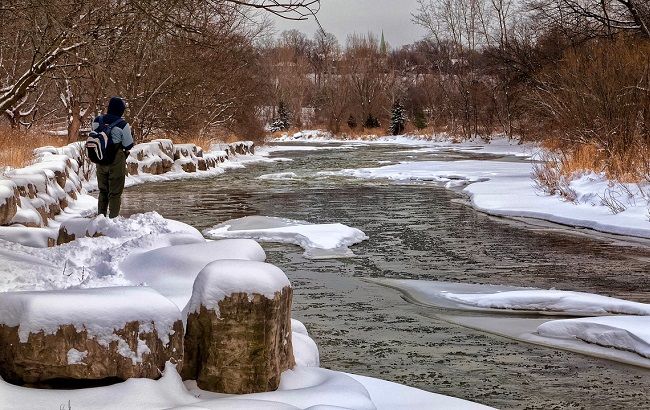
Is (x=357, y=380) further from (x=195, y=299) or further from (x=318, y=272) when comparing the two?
(x=318, y=272)

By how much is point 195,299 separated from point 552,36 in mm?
22989

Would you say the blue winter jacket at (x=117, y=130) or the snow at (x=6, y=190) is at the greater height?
the blue winter jacket at (x=117, y=130)

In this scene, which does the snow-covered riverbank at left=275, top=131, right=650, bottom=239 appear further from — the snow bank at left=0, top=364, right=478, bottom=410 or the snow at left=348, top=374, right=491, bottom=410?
the snow bank at left=0, top=364, right=478, bottom=410

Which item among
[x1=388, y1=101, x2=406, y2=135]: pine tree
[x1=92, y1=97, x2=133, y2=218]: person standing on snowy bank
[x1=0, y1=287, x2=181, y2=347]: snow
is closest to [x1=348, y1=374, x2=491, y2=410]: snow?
[x1=0, y1=287, x2=181, y2=347]: snow

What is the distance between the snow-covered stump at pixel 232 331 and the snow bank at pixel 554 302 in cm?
359

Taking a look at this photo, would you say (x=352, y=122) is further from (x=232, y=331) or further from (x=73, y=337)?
(x=73, y=337)

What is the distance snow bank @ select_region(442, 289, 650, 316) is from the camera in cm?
697

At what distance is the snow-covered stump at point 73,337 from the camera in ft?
12.3

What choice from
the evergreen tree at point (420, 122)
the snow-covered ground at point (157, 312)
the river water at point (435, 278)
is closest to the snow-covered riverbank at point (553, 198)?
the river water at point (435, 278)

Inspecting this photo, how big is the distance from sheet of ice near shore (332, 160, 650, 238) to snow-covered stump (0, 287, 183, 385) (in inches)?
366

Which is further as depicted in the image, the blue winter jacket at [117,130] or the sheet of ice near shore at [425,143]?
the sheet of ice near shore at [425,143]

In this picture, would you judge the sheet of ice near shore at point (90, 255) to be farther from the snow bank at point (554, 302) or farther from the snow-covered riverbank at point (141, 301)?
the snow bank at point (554, 302)

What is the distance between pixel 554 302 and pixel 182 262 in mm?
3479

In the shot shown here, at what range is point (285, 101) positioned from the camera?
265 ft
